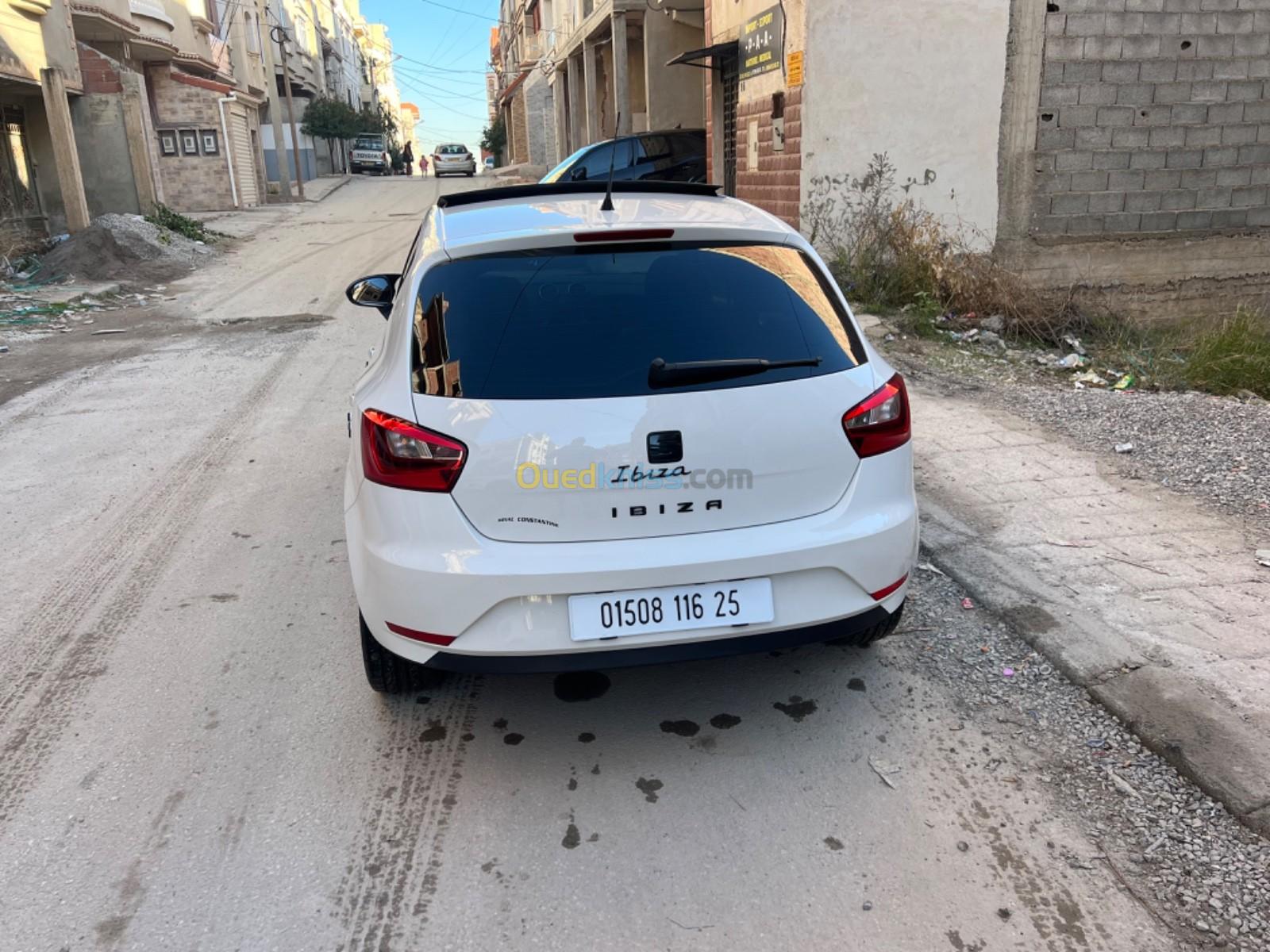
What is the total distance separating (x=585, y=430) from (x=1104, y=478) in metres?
3.78

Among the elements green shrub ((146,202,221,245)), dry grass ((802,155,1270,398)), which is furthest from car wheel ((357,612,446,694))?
green shrub ((146,202,221,245))

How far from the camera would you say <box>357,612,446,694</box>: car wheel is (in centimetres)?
313

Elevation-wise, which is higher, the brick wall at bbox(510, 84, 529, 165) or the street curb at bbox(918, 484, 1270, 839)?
the brick wall at bbox(510, 84, 529, 165)

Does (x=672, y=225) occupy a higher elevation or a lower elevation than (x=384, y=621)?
higher

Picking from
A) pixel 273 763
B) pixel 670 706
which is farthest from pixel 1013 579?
pixel 273 763

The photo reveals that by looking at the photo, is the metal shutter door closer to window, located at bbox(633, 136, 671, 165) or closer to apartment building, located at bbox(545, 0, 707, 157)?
apartment building, located at bbox(545, 0, 707, 157)

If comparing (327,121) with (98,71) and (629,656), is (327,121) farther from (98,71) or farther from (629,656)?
(629,656)

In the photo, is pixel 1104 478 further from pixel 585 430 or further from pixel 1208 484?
pixel 585 430

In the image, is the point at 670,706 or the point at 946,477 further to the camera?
the point at 946,477

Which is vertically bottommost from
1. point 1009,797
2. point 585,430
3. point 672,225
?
point 1009,797

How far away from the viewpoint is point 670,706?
3299 millimetres

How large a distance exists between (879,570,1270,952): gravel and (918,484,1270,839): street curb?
46 mm

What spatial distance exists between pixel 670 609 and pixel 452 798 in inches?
34.8

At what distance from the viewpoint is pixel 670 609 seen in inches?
107
